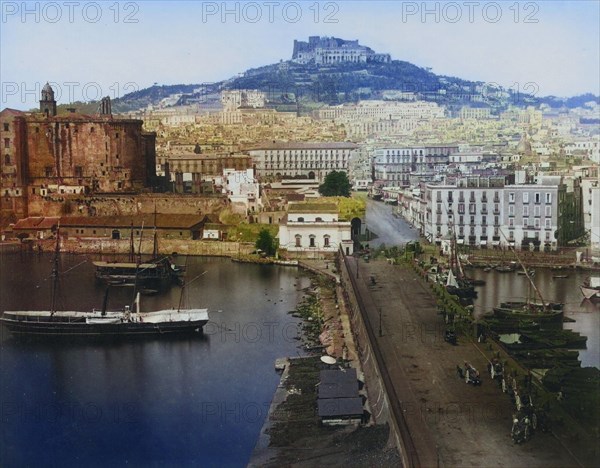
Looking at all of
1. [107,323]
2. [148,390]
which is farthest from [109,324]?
[148,390]

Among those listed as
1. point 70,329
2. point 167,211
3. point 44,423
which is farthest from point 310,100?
point 44,423

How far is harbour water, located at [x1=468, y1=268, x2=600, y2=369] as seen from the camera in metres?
9.74

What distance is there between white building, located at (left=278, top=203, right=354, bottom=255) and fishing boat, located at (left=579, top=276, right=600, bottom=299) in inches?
238

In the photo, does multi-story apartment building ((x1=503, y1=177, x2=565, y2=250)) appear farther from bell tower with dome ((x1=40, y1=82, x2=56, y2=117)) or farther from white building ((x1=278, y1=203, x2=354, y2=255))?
bell tower with dome ((x1=40, y1=82, x2=56, y2=117))

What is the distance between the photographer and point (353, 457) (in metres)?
6.11

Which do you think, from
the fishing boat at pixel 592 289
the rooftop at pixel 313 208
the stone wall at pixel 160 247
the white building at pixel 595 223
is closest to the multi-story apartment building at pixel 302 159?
the stone wall at pixel 160 247

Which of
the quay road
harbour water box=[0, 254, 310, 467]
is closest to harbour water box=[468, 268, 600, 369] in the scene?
the quay road

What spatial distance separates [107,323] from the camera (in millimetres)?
11055

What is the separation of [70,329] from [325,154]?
19816 mm

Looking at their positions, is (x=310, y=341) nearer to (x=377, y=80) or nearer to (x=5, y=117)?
(x=5, y=117)

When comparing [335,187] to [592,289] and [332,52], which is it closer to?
[592,289]

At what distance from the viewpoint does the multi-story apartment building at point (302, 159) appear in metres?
29.6

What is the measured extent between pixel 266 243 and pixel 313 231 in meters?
1.10

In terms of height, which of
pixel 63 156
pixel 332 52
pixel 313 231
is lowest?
pixel 313 231
